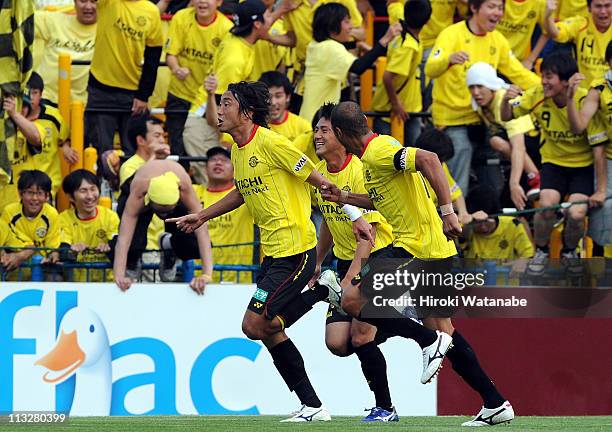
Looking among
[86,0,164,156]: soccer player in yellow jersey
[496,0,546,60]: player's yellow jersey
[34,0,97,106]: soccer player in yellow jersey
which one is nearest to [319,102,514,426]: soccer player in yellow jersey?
[86,0,164,156]: soccer player in yellow jersey

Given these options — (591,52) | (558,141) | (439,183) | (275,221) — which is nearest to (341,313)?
(275,221)

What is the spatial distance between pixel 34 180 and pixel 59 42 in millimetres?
2852

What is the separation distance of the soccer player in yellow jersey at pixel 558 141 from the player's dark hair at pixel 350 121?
3.30 m

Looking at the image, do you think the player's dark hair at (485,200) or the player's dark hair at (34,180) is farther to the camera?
the player's dark hair at (485,200)

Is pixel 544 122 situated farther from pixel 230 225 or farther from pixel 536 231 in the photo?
pixel 230 225

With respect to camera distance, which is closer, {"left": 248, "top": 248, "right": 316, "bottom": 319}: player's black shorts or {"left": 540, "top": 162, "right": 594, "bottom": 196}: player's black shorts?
{"left": 248, "top": 248, "right": 316, "bottom": 319}: player's black shorts

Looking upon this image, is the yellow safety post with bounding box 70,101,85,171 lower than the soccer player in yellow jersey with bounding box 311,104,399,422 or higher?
higher

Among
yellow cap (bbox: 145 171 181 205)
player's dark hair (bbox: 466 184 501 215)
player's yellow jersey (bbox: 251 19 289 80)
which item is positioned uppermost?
player's yellow jersey (bbox: 251 19 289 80)

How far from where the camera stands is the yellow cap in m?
11.9

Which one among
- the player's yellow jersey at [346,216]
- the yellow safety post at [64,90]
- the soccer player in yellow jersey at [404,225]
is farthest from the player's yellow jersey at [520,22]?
the soccer player in yellow jersey at [404,225]

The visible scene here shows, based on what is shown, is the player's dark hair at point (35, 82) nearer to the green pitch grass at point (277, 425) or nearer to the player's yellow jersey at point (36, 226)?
the player's yellow jersey at point (36, 226)

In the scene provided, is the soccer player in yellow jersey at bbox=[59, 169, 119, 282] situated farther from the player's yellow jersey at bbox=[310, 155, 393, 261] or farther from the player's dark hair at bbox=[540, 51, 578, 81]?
the player's dark hair at bbox=[540, 51, 578, 81]

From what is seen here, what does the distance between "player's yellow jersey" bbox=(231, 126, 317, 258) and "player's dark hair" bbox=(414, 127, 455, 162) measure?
9.79 feet

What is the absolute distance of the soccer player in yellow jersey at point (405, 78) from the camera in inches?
550
